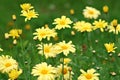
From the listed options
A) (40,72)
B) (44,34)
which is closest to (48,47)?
(44,34)

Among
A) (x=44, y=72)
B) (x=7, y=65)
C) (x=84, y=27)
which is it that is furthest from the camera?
(x=84, y=27)

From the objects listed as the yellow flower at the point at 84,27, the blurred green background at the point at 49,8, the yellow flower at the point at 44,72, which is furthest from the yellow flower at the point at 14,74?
the blurred green background at the point at 49,8

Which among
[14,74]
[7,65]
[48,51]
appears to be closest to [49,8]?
[48,51]

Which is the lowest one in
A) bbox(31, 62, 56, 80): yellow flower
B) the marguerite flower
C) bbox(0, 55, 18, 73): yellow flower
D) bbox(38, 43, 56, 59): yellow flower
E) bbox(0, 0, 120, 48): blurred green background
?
bbox(31, 62, 56, 80): yellow flower

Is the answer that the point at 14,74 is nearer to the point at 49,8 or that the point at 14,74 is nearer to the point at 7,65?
the point at 7,65

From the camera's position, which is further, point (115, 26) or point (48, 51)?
point (115, 26)

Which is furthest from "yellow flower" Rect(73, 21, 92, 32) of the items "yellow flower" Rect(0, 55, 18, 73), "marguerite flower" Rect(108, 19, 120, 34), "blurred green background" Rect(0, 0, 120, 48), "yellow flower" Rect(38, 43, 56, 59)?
"blurred green background" Rect(0, 0, 120, 48)

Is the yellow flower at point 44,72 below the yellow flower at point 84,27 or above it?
below

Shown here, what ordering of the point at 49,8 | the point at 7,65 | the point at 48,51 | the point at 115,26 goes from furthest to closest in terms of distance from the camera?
the point at 49,8 → the point at 115,26 → the point at 48,51 → the point at 7,65

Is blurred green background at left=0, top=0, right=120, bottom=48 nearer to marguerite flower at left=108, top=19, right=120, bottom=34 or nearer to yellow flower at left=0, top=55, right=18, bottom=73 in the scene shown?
marguerite flower at left=108, top=19, right=120, bottom=34

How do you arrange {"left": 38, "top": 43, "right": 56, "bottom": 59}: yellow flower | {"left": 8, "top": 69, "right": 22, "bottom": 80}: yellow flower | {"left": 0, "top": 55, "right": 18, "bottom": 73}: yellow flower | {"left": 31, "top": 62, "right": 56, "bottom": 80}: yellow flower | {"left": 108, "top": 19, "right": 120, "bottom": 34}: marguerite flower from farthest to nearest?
{"left": 108, "top": 19, "right": 120, "bottom": 34}: marguerite flower
{"left": 38, "top": 43, "right": 56, "bottom": 59}: yellow flower
{"left": 0, "top": 55, "right": 18, "bottom": 73}: yellow flower
{"left": 8, "top": 69, "right": 22, "bottom": 80}: yellow flower
{"left": 31, "top": 62, "right": 56, "bottom": 80}: yellow flower

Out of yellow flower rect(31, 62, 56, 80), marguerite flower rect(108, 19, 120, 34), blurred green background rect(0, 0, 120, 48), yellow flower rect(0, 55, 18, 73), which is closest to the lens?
yellow flower rect(31, 62, 56, 80)

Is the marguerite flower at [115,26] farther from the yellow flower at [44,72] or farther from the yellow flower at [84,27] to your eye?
the yellow flower at [44,72]
